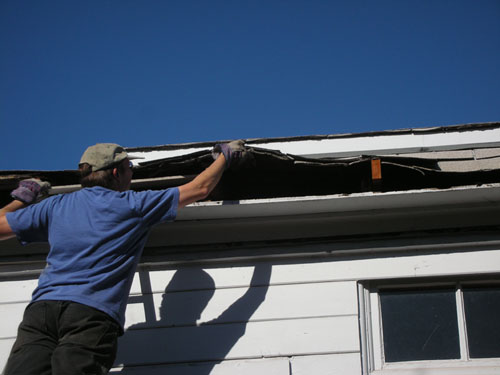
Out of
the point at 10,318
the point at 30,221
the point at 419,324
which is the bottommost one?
the point at 419,324

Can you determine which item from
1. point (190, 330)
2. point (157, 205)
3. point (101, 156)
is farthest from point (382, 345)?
point (101, 156)

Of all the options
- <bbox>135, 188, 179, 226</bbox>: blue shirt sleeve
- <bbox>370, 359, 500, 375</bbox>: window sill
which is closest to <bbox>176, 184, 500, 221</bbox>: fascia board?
<bbox>135, 188, 179, 226</bbox>: blue shirt sleeve

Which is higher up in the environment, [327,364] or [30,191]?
[30,191]

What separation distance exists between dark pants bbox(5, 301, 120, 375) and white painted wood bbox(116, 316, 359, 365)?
681 millimetres

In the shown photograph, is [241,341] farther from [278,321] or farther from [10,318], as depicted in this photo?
[10,318]

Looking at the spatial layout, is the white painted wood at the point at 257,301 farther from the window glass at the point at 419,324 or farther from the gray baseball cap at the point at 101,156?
the gray baseball cap at the point at 101,156

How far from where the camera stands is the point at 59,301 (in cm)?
285

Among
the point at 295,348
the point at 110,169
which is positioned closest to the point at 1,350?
the point at 110,169

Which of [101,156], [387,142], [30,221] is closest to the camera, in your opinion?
[30,221]

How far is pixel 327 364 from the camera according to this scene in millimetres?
3398

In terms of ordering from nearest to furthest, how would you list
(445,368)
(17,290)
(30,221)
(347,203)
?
(30,221) → (445,368) → (347,203) → (17,290)

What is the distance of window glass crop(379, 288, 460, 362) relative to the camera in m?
3.51

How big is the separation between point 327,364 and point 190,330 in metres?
0.80

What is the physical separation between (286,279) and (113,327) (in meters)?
1.15
